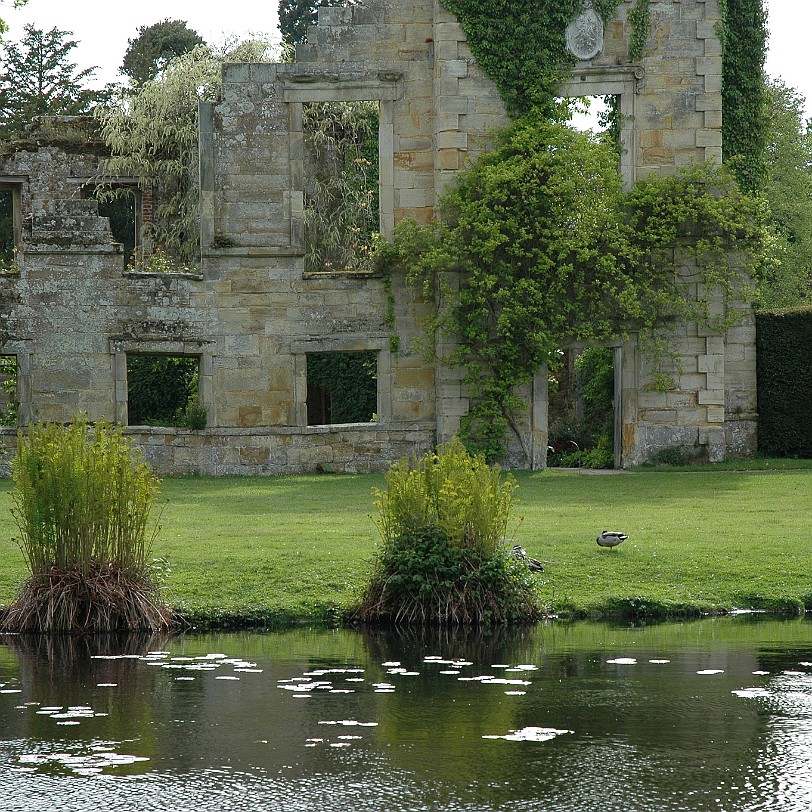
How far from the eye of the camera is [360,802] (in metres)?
5.61

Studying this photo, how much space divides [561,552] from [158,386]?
1676 centimetres

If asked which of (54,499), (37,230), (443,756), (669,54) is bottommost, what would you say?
(443,756)

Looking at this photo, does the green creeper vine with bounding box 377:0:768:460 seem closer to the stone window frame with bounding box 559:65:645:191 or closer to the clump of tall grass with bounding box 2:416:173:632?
the stone window frame with bounding box 559:65:645:191

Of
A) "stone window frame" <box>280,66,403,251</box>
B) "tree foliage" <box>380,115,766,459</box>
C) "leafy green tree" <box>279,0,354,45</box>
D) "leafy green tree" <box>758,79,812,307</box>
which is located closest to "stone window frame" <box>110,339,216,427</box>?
"stone window frame" <box>280,66,403,251</box>

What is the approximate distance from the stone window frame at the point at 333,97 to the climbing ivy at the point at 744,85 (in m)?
Result: 5.82

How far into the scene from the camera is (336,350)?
22516 millimetres

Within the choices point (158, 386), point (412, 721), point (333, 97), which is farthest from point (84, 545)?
point (158, 386)

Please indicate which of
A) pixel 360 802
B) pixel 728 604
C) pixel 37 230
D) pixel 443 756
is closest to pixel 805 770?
pixel 443 756

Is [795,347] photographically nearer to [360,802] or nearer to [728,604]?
[728,604]

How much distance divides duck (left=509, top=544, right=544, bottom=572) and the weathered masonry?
10.9 metres

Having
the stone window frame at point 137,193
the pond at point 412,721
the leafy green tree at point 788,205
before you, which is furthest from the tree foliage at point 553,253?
the leafy green tree at point 788,205

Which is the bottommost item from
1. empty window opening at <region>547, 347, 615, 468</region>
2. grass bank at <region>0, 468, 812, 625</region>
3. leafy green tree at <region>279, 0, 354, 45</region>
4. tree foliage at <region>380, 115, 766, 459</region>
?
grass bank at <region>0, 468, 812, 625</region>

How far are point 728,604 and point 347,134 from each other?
777 inches

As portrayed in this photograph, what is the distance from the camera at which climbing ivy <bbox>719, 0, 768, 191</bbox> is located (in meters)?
23.0
